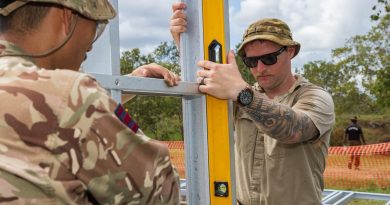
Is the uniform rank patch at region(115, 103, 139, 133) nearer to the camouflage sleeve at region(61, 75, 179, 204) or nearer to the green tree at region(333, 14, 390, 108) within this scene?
the camouflage sleeve at region(61, 75, 179, 204)

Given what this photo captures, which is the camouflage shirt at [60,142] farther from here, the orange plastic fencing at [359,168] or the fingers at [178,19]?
the orange plastic fencing at [359,168]

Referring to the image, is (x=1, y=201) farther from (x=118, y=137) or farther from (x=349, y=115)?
(x=349, y=115)

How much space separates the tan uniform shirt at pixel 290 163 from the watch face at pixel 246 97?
0.50 m

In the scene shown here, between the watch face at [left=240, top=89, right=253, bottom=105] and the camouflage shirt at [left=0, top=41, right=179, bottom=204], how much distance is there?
3.28 ft

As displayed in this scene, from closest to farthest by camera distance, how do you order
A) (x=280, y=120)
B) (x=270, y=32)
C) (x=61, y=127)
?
(x=61, y=127), (x=280, y=120), (x=270, y=32)

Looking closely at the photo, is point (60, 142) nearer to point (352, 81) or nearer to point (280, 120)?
point (280, 120)

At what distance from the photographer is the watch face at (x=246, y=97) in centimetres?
206

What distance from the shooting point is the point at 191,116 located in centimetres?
188

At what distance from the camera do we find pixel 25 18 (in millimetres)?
1109

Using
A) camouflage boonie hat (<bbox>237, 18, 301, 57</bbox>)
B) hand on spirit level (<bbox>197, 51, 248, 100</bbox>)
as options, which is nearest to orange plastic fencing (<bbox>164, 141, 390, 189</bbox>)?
camouflage boonie hat (<bbox>237, 18, 301, 57</bbox>)

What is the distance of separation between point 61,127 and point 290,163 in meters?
1.84

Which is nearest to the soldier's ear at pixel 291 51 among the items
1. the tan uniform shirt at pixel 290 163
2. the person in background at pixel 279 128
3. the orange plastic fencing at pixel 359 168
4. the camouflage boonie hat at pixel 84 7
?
the person in background at pixel 279 128

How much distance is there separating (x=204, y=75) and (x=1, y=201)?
0.99 m

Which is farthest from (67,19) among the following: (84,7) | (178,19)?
(178,19)
